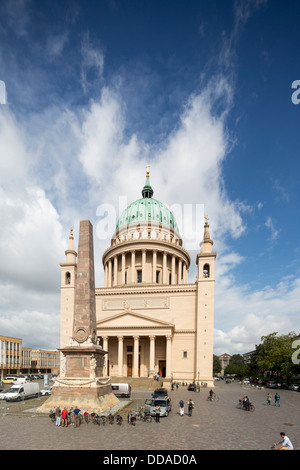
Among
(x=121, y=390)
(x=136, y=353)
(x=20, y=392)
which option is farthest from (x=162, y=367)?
(x=20, y=392)

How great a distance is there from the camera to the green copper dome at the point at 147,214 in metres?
75.6

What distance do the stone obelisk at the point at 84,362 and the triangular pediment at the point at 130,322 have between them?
2666 centimetres

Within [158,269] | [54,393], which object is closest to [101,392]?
[54,393]

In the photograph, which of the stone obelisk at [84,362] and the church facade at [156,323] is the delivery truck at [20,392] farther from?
the church facade at [156,323]

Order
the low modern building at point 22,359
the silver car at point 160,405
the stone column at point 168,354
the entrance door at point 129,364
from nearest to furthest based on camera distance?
the silver car at point 160,405
the stone column at point 168,354
the entrance door at point 129,364
the low modern building at point 22,359

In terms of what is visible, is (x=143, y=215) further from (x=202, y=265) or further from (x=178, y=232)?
(x=202, y=265)

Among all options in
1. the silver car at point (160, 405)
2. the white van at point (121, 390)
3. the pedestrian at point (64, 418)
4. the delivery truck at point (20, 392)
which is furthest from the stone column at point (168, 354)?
the pedestrian at point (64, 418)

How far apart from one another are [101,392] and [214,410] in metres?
9.60

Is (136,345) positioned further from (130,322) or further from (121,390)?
(121,390)

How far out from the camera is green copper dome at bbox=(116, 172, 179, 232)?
75625mm

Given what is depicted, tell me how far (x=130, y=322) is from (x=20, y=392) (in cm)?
2486

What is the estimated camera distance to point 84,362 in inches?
925
